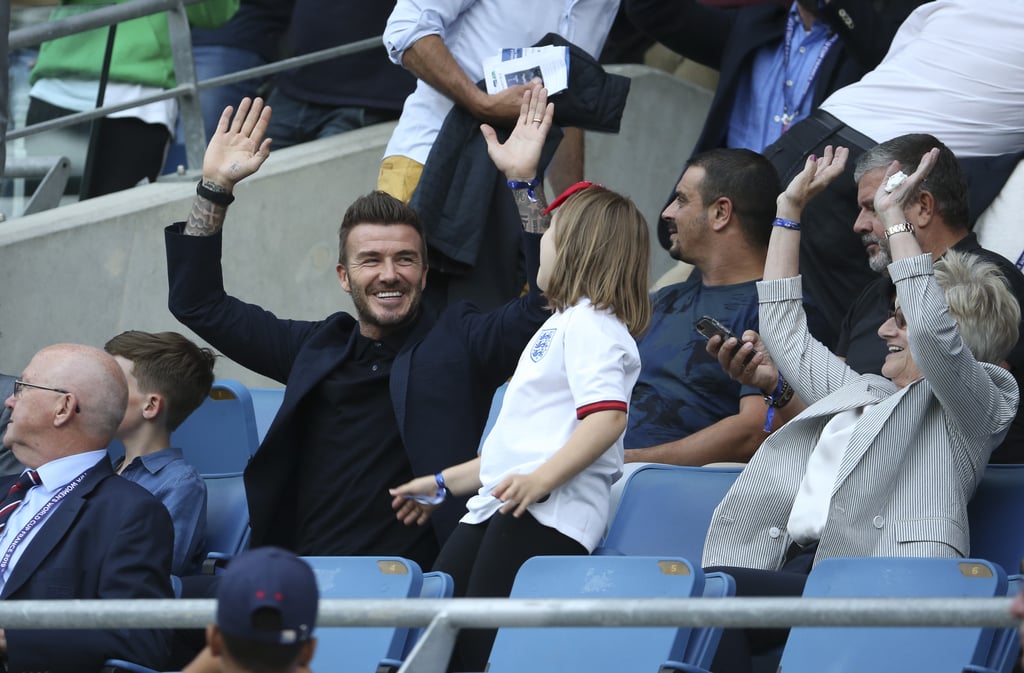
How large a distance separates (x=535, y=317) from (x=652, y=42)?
4061mm

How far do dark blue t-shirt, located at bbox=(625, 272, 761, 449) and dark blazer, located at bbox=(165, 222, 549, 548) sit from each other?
2.01 ft

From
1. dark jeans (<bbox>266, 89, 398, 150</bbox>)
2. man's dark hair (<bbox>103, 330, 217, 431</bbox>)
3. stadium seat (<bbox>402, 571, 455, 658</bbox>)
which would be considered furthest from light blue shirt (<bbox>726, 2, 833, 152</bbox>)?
stadium seat (<bbox>402, 571, 455, 658</bbox>)

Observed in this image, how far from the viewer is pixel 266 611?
7.14ft

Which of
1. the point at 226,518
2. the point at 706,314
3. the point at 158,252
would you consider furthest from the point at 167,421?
the point at 158,252

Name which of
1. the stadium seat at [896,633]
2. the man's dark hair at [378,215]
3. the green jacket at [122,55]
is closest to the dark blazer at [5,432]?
the man's dark hair at [378,215]

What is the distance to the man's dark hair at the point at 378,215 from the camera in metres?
4.44

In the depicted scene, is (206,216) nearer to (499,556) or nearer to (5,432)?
(5,432)

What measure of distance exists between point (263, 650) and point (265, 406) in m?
3.19

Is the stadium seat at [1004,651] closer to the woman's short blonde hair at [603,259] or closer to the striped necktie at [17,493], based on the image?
the woman's short blonde hair at [603,259]

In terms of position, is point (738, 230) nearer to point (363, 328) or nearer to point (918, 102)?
point (918, 102)

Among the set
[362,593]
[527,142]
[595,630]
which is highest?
[527,142]

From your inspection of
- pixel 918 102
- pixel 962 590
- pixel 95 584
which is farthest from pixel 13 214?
pixel 962 590

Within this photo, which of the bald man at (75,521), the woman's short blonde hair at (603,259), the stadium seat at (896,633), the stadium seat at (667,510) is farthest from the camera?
the stadium seat at (667,510)

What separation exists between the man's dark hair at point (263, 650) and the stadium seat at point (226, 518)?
7.43 ft
